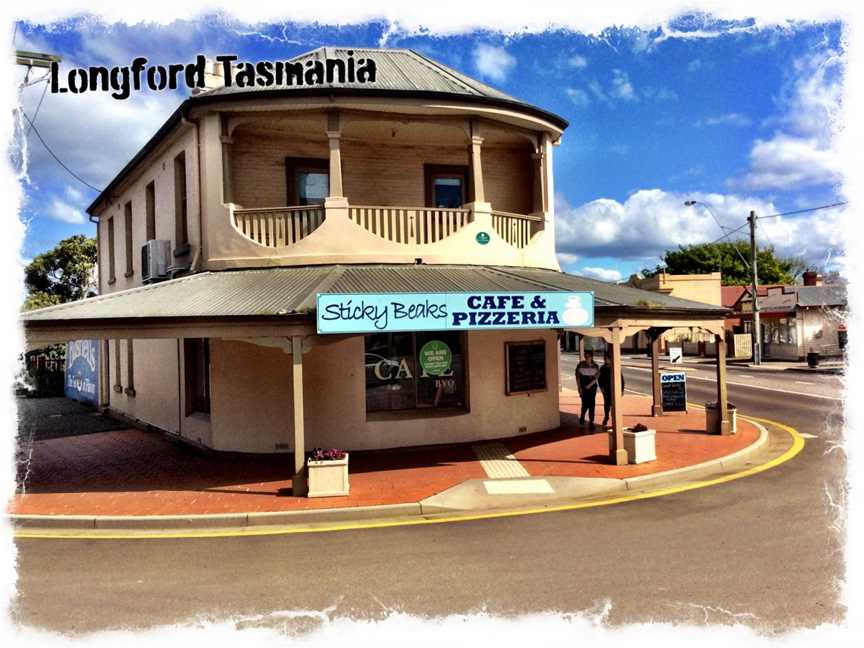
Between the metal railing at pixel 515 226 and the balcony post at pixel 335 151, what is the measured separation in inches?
131

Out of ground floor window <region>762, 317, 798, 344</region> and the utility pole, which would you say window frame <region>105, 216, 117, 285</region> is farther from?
ground floor window <region>762, 317, 798, 344</region>

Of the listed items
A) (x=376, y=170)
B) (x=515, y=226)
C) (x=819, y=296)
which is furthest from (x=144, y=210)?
(x=819, y=296)

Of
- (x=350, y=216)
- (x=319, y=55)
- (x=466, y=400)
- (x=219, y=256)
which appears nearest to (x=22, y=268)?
(x=219, y=256)

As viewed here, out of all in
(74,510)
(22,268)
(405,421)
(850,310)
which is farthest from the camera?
(405,421)

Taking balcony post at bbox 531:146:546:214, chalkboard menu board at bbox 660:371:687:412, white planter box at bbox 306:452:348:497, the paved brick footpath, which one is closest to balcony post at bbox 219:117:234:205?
the paved brick footpath

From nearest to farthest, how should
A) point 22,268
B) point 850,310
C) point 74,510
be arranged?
point 850,310
point 22,268
point 74,510

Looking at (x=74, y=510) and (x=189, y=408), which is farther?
(x=189, y=408)

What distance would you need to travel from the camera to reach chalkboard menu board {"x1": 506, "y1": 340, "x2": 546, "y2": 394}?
1395 centimetres

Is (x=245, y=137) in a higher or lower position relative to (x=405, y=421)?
higher

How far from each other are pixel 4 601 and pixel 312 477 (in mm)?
4316

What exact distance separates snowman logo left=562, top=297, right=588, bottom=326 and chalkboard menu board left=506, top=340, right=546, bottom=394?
3.06 m

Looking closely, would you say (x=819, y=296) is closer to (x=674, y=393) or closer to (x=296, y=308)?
(x=674, y=393)

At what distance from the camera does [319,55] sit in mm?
15188

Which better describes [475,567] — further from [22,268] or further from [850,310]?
[22,268]
